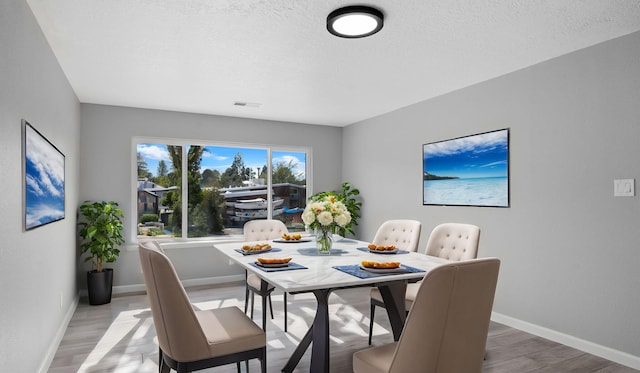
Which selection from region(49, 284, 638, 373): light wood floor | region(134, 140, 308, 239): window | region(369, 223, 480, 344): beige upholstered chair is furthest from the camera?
region(134, 140, 308, 239): window

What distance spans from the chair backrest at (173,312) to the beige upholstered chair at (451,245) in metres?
1.57

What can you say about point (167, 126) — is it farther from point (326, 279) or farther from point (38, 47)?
point (326, 279)

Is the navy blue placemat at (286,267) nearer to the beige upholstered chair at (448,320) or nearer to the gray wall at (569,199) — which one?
the beige upholstered chair at (448,320)

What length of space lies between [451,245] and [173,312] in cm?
217

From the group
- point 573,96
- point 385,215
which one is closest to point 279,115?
point 385,215

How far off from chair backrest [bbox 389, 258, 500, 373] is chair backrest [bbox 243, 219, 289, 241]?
2533 millimetres

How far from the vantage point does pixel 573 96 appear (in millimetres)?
3199

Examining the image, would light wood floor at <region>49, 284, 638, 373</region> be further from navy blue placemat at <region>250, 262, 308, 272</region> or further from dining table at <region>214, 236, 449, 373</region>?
navy blue placemat at <region>250, 262, 308, 272</region>

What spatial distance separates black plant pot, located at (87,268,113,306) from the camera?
171 inches

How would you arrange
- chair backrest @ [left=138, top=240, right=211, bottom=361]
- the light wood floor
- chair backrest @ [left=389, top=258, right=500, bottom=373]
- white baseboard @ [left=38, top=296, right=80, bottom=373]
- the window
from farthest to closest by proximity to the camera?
1. the window
2. the light wood floor
3. white baseboard @ [left=38, top=296, right=80, bottom=373]
4. chair backrest @ [left=138, top=240, right=211, bottom=361]
5. chair backrest @ [left=389, top=258, right=500, bottom=373]

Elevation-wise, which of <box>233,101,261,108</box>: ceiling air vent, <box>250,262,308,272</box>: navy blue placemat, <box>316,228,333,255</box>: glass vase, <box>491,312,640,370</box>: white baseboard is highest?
<box>233,101,261,108</box>: ceiling air vent

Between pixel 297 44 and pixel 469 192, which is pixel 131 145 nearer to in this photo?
pixel 297 44

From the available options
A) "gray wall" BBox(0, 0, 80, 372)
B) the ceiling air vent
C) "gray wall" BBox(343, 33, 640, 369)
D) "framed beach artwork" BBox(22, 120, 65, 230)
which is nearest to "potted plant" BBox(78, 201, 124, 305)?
"gray wall" BBox(0, 0, 80, 372)

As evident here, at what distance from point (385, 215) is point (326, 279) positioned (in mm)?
3531
